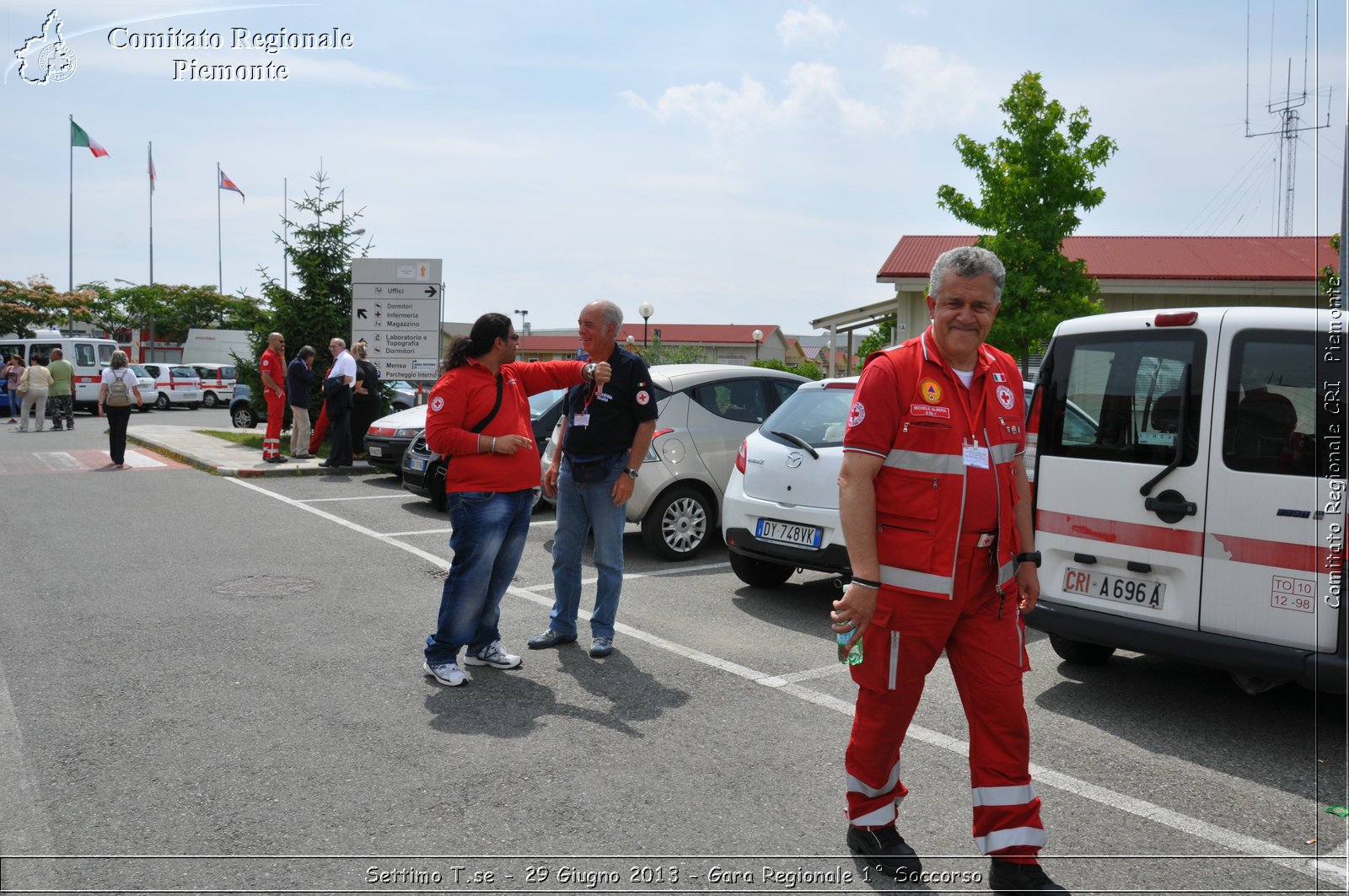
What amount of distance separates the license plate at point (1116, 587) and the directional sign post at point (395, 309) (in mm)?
13154

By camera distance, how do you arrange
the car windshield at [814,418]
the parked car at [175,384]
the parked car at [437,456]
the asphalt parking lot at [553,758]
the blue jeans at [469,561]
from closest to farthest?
the asphalt parking lot at [553,758] → the blue jeans at [469,561] → the car windshield at [814,418] → the parked car at [437,456] → the parked car at [175,384]

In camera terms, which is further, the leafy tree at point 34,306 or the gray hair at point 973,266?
the leafy tree at point 34,306

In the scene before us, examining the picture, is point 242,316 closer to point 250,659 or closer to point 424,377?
point 424,377

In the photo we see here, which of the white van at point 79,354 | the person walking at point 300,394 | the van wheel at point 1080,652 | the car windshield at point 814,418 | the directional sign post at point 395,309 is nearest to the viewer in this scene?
the van wheel at point 1080,652

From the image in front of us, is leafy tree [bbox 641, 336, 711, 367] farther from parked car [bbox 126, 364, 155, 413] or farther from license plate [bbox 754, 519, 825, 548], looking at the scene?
license plate [bbox 754, 519, 825, 548]

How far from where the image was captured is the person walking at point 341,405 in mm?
14352

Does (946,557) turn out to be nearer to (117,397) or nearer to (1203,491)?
(1203,491)

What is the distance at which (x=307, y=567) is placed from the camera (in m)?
7.86

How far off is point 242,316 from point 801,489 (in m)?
15.6

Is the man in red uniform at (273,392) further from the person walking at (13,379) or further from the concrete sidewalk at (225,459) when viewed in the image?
the person walking at (13,379)

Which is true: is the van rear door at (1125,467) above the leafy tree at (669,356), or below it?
below

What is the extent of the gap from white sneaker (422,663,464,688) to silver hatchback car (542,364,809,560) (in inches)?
130

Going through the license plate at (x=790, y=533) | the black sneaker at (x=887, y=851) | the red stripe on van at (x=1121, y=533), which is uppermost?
the red stripe on van at (x=1121, y=533)

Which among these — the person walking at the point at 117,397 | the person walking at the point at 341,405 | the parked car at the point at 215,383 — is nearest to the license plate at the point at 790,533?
the person walking at the point at 341,405
